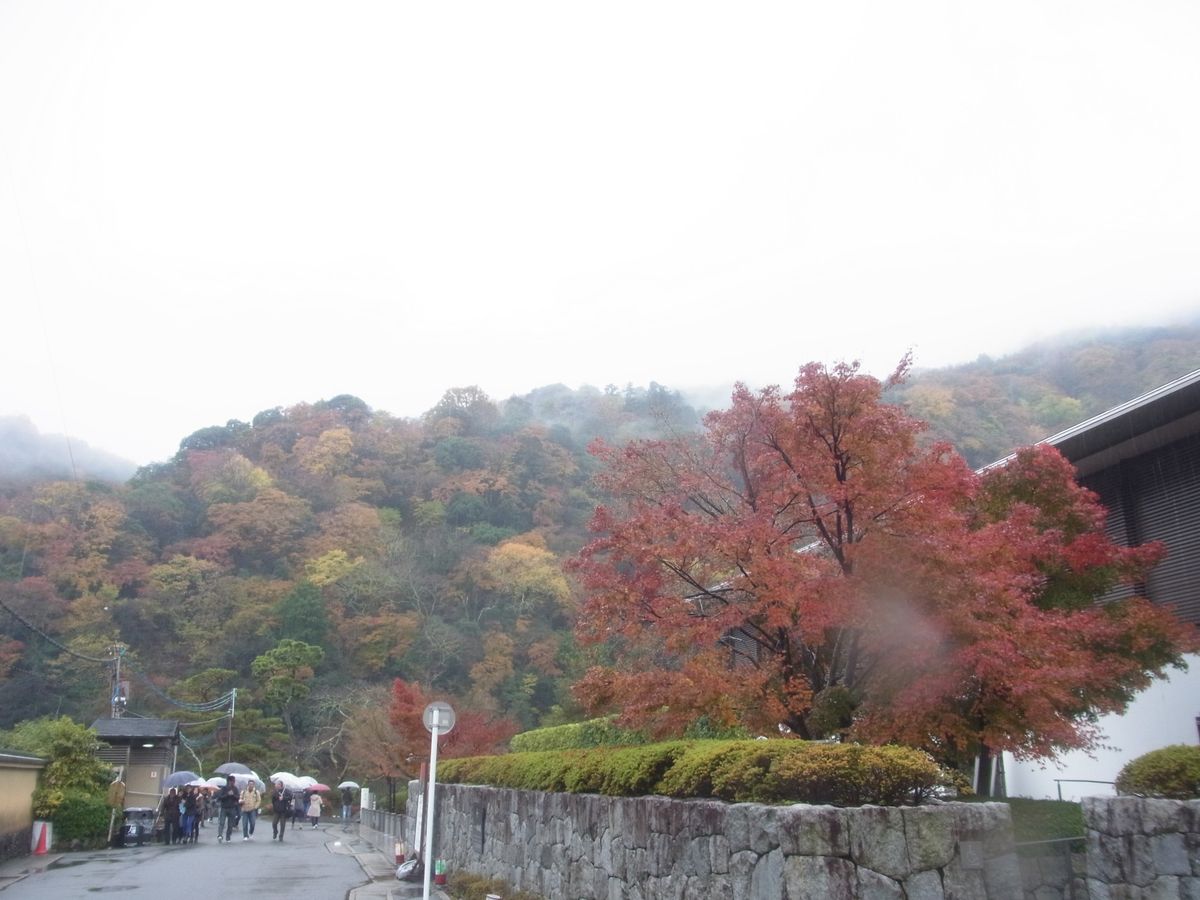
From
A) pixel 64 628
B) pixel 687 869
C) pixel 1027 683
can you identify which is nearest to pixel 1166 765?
pixel 1027 683

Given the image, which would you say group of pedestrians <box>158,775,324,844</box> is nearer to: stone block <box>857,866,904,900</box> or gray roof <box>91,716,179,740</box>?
gray roof <box>91,716,179,740</box>

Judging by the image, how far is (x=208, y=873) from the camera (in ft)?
60.9

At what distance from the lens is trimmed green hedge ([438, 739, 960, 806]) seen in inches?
278

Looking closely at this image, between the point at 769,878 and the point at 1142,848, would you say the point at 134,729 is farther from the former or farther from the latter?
the point at 1142,848

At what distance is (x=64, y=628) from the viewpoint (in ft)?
182

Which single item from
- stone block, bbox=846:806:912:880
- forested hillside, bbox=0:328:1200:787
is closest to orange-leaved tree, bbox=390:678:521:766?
forested hillside, bbox=0:328:1200:787

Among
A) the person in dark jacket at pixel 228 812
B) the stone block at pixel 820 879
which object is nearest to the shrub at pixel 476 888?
the stone block at pixel 820 879

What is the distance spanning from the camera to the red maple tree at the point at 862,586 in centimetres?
968

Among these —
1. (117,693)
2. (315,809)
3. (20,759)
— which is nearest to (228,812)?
(20,759)

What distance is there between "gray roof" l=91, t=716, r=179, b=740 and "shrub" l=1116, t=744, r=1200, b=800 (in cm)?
2990

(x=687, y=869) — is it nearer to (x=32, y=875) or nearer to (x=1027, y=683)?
(x=1027, y=683)

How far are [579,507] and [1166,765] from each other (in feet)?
215

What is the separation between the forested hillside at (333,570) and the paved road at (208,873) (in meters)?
13.3

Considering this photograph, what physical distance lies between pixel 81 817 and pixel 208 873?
25.4 ft
